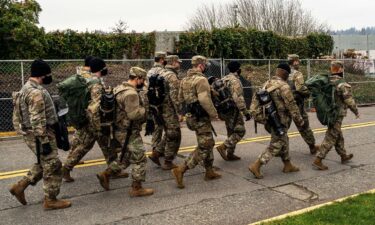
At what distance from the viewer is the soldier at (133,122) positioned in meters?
6.15

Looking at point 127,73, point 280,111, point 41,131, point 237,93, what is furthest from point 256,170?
point 127,73

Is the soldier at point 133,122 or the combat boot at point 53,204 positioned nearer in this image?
the combat boot at point 53,204

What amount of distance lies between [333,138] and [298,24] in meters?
32.7

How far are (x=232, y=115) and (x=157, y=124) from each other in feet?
4.65

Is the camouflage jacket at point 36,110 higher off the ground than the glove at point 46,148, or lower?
higher

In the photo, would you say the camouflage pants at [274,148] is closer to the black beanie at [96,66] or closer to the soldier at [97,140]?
the soldier at [97,140]

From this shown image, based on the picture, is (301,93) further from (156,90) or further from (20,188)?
(20,188)

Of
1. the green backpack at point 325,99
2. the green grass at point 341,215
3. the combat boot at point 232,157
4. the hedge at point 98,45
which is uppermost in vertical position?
the hedge at point 98,45

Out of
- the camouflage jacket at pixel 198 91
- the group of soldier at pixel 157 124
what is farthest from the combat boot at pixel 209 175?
the camouflage jacket at pixel 198 91

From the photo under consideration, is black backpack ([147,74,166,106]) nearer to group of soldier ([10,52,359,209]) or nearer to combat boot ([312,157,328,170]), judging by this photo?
group of soldier ([10,52,359,209])

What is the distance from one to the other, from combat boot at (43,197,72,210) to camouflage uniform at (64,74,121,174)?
903 mm

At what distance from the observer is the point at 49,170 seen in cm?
577

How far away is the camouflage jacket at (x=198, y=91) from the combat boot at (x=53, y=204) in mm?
2388

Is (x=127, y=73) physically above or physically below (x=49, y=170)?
above
